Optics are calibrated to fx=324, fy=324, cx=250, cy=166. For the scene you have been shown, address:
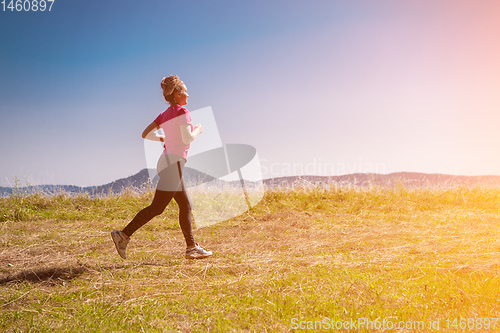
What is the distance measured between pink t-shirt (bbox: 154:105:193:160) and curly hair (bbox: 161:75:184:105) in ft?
0.45

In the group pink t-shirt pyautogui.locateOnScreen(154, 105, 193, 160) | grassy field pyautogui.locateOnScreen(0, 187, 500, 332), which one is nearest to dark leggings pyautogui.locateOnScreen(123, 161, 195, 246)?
pink t-shirt pyautogui.locateOnScreen(154, 105, 193, 160)

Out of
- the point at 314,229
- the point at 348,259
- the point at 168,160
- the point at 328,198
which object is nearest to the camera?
the point at 168,160

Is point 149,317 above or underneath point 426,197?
above

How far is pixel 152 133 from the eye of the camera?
4203 mm

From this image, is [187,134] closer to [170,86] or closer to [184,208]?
[170,86]

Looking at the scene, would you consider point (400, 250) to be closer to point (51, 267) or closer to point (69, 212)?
point (51, 267)

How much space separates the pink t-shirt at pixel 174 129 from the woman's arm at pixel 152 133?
6.2 inches

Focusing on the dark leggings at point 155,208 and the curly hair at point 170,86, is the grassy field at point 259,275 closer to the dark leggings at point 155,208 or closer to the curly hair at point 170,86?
the dark leggings at point 155,208

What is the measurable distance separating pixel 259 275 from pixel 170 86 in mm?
2498

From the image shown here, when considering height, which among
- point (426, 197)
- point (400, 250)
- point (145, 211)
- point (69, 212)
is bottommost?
point (426, 197)

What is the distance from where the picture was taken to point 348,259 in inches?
168

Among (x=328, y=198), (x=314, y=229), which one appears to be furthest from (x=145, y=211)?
(x=328, y=198)

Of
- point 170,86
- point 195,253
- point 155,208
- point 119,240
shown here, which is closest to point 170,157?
point 155,208

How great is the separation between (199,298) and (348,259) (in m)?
2.20
